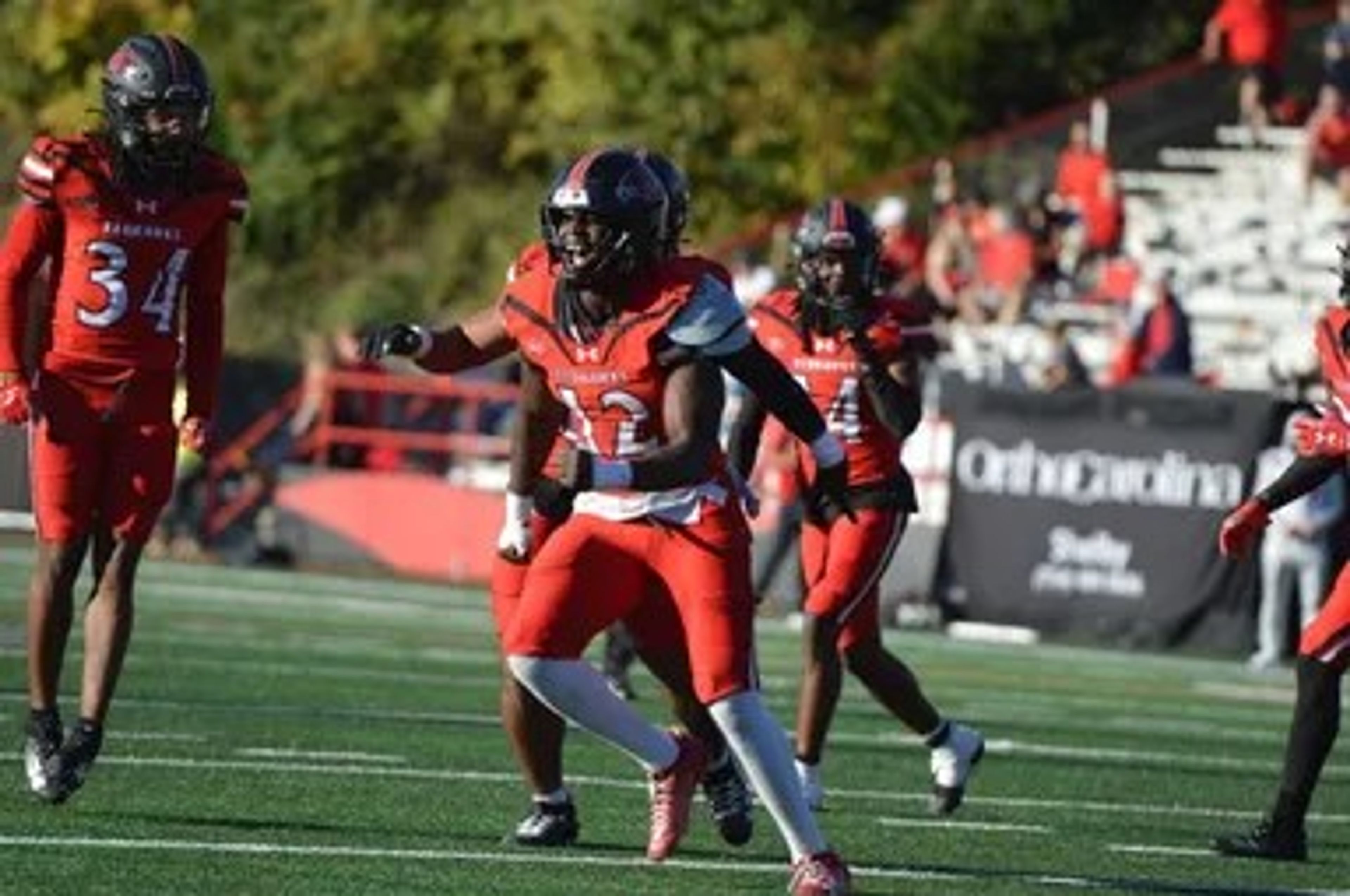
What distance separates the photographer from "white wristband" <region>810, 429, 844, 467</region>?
33.4ft

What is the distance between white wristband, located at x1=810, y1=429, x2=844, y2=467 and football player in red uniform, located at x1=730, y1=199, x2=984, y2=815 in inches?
105

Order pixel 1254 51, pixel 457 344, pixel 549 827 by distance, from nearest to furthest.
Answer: pixel 457 344 → pixel 549 827 → pixel 1254 51

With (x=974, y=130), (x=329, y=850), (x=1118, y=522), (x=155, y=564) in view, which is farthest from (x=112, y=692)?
(x=974, y=130)

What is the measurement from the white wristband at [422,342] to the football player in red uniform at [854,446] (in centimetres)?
249

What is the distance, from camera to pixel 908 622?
23.7 m

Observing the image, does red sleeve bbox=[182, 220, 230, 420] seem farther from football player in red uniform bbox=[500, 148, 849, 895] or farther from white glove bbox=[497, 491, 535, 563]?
football player in red uniform bbox=[500, 148, 849, 895]

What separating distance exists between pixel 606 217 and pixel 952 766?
10.4 ft

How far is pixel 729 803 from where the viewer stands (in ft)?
36.5

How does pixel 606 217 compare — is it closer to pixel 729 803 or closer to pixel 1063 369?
pixel 729 803

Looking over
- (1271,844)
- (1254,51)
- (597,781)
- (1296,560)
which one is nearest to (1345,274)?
(1271,844)

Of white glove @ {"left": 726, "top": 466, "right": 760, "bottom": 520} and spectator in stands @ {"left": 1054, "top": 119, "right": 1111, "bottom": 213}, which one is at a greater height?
white glove @ {"left": 726, "top": 466, "right": 760, "bottom": 520}

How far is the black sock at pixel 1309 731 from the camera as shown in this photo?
470 inches

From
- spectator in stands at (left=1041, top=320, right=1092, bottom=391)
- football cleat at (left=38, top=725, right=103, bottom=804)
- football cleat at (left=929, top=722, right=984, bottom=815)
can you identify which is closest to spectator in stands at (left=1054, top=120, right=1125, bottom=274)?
spectator in stands at (left=1041, top=320, right=1092, bottom=391)

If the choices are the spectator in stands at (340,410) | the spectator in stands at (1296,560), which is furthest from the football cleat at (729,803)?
the spectator in stands at (340,410)
